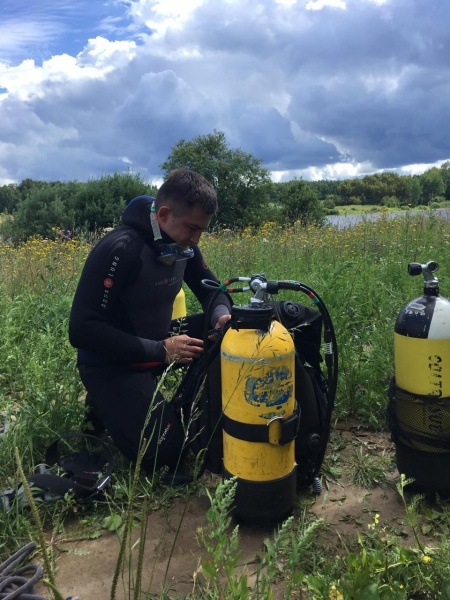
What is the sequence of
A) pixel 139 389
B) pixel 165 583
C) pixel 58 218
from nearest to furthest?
pixel 165 583 < pixel 139 389 < pixel 58 218

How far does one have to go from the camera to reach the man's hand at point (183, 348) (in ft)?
8.17

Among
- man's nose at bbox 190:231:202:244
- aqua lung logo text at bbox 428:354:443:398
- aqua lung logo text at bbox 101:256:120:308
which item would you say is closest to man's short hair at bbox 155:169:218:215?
man's nose at bbox 190:231:202:244

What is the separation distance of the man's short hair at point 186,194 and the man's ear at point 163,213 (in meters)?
0.03

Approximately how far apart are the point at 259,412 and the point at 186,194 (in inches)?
46.5

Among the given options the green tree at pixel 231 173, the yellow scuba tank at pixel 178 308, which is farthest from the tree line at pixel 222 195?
the yellow scuba tank at pixel 178 308

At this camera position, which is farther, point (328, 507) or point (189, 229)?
point (189, 229)

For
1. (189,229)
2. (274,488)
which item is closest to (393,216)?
(189,229)

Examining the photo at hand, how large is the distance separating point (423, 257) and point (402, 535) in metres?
4.11

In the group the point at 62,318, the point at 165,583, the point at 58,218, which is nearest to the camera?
the point at 165,583

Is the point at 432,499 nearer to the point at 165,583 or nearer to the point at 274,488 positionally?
the point at 274,488

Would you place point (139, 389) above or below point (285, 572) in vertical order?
above

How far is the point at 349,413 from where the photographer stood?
124 inches

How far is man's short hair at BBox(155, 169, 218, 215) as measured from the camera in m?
2.54

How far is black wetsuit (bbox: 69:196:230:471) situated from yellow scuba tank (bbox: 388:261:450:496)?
96 cm
